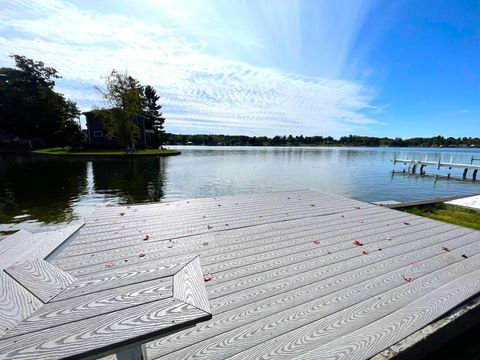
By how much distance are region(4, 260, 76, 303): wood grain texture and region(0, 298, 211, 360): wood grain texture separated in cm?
24

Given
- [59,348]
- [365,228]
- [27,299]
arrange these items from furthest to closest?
[365,228] < [27,299] < [59,348]

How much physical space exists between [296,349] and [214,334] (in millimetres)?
559

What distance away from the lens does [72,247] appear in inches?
113

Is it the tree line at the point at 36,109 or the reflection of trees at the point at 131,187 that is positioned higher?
the tree line at the point at 36,109

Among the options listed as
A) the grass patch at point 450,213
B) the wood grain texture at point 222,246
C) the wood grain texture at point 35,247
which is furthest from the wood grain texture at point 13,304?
the grass patch at point 450,213

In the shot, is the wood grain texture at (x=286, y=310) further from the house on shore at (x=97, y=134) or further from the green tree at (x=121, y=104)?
the house on shore at (x=97, y=134)

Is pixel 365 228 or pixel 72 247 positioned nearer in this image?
pixel 72 247

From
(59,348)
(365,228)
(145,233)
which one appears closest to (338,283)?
(365,228)

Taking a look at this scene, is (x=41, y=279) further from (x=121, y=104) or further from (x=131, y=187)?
(x=121, y=104)

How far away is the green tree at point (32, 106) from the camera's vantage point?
3238 centimetres

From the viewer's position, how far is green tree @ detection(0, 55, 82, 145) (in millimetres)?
32375

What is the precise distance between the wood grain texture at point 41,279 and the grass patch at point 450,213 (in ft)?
20.3

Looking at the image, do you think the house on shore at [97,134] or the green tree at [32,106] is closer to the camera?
the house on shore at [97,134]

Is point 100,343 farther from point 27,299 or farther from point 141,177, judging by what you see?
point 141,177
